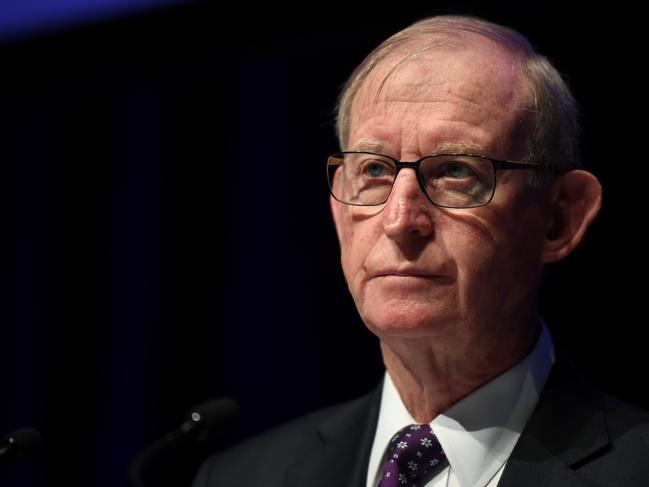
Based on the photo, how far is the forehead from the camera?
1.72 m

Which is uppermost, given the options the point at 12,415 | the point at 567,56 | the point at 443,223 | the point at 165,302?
the point at 567,56

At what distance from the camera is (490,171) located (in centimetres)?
172

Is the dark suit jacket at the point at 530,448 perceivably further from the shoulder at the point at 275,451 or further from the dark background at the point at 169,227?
the dark background at the point at 169,227

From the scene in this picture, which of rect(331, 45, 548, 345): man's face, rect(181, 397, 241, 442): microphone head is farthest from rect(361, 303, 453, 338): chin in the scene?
rect(181, 397, 241, 442): microphone head

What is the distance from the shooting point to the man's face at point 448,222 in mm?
1680

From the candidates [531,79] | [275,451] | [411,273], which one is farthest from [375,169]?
[275,451]

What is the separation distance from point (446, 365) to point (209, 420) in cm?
53

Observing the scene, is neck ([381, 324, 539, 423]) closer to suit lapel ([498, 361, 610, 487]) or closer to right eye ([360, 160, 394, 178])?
suit lapel ([498, 361, 610, 487])

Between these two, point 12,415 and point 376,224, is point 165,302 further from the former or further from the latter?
point 376,224

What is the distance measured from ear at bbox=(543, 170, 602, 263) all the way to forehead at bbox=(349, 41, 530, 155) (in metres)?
0.19

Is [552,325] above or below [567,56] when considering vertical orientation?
below

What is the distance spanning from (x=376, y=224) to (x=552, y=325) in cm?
93

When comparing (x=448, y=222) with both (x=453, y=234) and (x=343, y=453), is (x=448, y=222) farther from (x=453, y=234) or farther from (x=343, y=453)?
(x=343, y=453)

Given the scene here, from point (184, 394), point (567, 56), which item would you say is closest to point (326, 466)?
point (184, 394)
